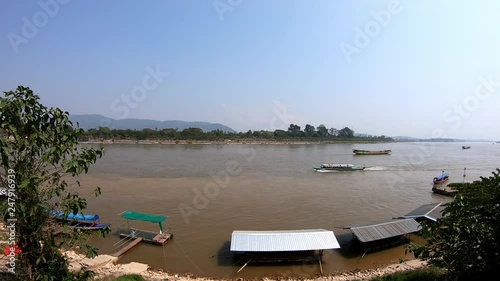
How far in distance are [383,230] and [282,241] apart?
4879 millimetres

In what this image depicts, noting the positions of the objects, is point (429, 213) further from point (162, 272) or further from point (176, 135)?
point (176, 135)

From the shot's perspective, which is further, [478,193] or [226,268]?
[226,268]

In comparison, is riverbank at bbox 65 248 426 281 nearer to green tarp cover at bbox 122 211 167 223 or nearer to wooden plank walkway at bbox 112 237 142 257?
wooden plank walkway at bbox 112 237 142 257

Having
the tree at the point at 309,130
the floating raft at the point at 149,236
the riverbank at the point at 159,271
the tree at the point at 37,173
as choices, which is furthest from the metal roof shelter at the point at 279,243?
the tree at the point at 309,130

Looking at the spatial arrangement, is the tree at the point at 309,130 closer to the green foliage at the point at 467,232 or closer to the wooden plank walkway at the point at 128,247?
the wooden plank walkway at the point at 128,247

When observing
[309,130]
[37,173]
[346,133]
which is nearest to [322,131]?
[309,130]

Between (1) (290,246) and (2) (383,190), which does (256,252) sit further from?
(2) (383,190)

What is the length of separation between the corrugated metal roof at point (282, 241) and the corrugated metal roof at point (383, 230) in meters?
1.46

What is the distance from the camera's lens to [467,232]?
5.41 metres

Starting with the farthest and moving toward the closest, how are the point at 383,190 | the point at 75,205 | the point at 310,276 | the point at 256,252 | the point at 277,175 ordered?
the point at 277,175 → the point at 383,190 → the point at 256,252 → the point at 310,276 → the point at 75,205

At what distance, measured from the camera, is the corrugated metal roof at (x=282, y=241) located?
36.4 ft

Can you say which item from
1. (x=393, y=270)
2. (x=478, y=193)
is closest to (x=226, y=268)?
(x=393, y=270)

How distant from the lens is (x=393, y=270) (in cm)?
1081

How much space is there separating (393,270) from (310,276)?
3.13 m
